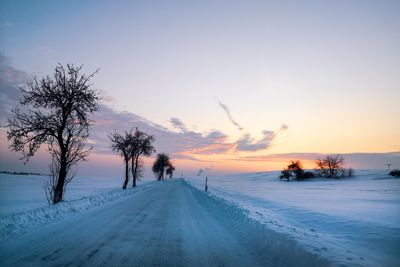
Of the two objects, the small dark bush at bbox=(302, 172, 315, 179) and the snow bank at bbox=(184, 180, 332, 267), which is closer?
the snow bank at bbox=(184, 180, 332, 267)

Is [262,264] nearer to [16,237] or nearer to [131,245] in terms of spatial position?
[131,245]

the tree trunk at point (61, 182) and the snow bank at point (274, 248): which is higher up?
the tree trunk at point (61, 182)

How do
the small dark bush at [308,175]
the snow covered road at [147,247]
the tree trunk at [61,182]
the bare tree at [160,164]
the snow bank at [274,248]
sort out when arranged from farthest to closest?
the small dark bush at [308,175] → the bare tree at [160,164] → the tree trunk at [61,182] → the snow bank at [274,248] → the snow covered road at [147,247]

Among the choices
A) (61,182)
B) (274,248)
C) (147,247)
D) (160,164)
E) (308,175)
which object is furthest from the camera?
(308,175)

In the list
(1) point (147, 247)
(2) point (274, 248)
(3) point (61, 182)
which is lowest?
(2) point (274, 248)

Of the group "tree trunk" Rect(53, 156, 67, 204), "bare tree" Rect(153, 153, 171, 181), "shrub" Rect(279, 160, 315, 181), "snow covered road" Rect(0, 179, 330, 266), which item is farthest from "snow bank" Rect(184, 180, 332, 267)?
"shrub" Rect(279, 160, 315, 181)

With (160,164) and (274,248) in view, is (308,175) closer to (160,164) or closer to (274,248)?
(160,164)

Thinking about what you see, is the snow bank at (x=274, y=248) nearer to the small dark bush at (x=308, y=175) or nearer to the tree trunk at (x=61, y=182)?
the tree trunk at (x=61, y=182)

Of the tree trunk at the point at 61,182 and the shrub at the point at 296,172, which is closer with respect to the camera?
the tree trunk at the point at 61,182

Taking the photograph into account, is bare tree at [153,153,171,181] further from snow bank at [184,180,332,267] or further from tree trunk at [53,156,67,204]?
snow bank at [184,180,332,267]

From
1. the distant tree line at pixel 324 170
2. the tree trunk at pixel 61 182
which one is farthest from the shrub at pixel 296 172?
the tree trunk at pixel 61 182

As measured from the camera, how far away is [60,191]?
60.8 ft

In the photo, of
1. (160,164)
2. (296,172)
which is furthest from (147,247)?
(296,172)

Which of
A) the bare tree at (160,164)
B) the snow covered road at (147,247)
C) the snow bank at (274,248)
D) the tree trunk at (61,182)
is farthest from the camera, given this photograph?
the bare tree at (160,164)
